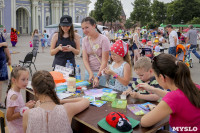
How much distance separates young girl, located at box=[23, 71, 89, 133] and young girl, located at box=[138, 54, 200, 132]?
0.69m

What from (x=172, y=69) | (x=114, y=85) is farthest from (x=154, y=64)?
(x=114, y=85)

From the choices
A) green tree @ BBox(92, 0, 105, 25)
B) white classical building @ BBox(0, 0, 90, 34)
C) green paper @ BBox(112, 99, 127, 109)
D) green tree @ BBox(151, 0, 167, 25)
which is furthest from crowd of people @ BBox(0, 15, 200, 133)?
green tree @ BBox(151, 0, 167, 25)

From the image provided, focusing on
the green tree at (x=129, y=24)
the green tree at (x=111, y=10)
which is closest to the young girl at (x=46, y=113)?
the green tree at (x=111, y=10)

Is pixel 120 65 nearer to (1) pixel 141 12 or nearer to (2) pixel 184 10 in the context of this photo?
(2) pixel 184 10

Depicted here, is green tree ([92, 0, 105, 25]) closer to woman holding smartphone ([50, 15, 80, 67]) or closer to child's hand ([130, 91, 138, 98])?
woman holding smartphone ([50, 15, 80, 67])

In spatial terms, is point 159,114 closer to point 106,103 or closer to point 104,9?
point 106,103

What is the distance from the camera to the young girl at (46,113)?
73.7 inches

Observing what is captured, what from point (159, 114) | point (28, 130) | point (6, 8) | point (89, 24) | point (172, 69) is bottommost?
point (28, 130)

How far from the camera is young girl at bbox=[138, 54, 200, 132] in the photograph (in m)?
1.67

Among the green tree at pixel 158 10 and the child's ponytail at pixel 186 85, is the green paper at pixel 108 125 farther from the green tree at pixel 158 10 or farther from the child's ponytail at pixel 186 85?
the green tree at pixel 158 10

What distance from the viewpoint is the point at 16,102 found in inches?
98.3

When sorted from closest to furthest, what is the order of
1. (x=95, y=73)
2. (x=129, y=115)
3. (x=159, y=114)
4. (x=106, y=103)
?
(x=159, y=114)
(x=129, y=115)
(x=106, y=103)
(x=95, y=73)

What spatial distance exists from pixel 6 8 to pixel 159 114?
135 feet

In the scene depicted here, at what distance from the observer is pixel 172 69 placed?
1782 mm
